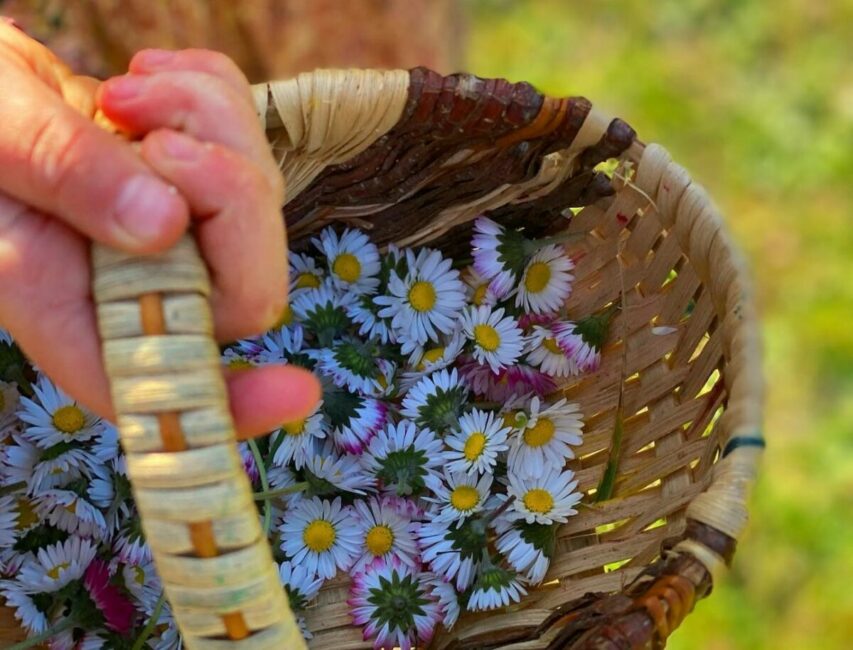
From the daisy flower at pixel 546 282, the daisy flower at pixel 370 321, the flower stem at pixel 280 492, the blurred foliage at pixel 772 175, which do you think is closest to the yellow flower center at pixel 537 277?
the daisy flower at pixel 546 282

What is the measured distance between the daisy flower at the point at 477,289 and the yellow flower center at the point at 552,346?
0.16ft

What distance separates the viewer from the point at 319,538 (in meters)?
0.72

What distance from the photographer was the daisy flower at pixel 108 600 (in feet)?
2.25

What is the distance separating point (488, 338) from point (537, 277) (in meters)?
0.06

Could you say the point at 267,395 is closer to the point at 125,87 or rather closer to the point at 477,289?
the point at 125,87

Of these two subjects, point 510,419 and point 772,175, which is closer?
point 510,419

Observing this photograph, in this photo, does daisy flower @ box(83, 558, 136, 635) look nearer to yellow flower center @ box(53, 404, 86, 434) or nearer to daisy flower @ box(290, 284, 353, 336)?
yellow flower center @ box(53, 404, 86, 434)

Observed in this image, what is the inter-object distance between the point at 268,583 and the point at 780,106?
1.32 meters

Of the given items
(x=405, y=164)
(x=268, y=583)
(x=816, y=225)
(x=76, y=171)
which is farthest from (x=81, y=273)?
(x=816, y=225)

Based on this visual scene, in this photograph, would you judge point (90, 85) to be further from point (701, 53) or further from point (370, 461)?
point (701, 53)

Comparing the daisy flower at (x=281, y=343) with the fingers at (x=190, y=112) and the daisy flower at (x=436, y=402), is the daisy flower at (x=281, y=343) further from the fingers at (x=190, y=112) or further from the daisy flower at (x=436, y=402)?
the fingers at (x=190, y=112)

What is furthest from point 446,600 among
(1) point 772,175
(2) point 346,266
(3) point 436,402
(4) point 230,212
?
(1) point 772,175

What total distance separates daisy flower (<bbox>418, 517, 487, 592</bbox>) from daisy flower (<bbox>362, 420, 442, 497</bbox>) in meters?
0.03

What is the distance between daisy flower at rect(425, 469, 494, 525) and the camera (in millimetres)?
720
